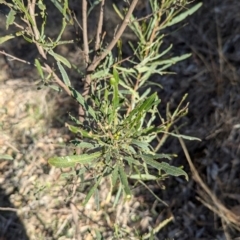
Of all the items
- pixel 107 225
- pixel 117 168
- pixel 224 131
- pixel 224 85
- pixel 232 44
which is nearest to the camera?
pixel 117 168

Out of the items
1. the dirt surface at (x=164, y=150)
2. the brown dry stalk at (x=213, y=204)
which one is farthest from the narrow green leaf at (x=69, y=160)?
the brown dry stalk at (x=213, y=204)

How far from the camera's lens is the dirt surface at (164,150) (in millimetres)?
2273

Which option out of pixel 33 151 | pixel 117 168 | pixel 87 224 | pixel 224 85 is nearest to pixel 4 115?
pixel 33 151

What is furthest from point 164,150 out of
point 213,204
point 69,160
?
point 69,160

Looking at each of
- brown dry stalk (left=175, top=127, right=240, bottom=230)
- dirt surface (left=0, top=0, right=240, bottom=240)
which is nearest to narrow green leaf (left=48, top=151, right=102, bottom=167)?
dirt surface (left=0, top=0, right=240, bottom=240)

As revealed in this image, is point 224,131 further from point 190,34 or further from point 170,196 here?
point 190,34

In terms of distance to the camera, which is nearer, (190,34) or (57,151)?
(57,151)

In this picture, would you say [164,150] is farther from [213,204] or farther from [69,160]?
[69,160]

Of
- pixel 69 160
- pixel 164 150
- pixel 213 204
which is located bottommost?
pixel 213 204

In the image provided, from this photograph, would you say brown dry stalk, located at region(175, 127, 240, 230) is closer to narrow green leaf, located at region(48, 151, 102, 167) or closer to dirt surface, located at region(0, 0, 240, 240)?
dirt surface, located at region(0, 0, 240, 240)

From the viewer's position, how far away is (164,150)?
2529 mm

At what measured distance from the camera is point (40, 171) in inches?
98.9

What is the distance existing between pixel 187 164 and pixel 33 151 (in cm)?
77

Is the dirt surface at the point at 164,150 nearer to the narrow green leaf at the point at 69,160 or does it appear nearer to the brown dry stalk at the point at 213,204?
the brown dry stalk at the point at 213,204
